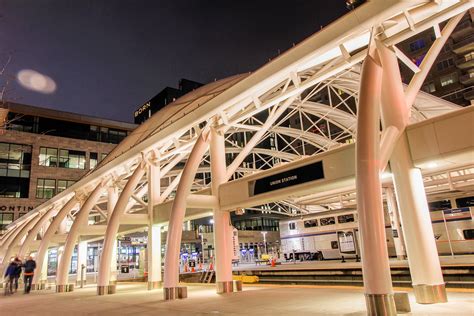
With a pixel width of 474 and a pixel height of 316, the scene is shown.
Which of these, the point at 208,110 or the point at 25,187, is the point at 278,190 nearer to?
the point at 208,110

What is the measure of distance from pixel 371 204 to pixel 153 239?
11.7 metres

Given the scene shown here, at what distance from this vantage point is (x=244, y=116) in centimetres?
1291

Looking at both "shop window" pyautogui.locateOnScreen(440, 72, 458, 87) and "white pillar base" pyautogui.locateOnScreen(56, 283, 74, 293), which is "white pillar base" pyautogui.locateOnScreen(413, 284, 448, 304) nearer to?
"white pillar base" pyautogui.locateOnScreen(56, 283, 74, 293)

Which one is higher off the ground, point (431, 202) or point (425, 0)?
point (425, 0)

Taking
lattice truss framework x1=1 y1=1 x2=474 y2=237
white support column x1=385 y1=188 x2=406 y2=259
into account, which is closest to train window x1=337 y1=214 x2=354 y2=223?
lattice truss framework x1=1 y1=1 x2=474 y2=237

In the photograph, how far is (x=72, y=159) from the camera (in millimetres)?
48656

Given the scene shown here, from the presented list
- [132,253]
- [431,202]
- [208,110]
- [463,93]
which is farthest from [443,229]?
[132,253]

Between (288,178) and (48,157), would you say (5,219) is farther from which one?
(288,178)

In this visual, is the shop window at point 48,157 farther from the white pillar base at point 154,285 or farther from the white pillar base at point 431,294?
the white pillar base at point 431,294

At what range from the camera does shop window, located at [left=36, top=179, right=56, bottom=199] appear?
147 ft

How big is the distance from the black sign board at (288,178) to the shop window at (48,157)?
42.3 meters

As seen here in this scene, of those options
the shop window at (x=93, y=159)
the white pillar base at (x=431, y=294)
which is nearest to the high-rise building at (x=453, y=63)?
the white pillar base at (x=431, y=294)

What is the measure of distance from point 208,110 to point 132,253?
39.5m

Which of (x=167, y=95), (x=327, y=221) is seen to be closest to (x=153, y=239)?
(x=327, y=221)
